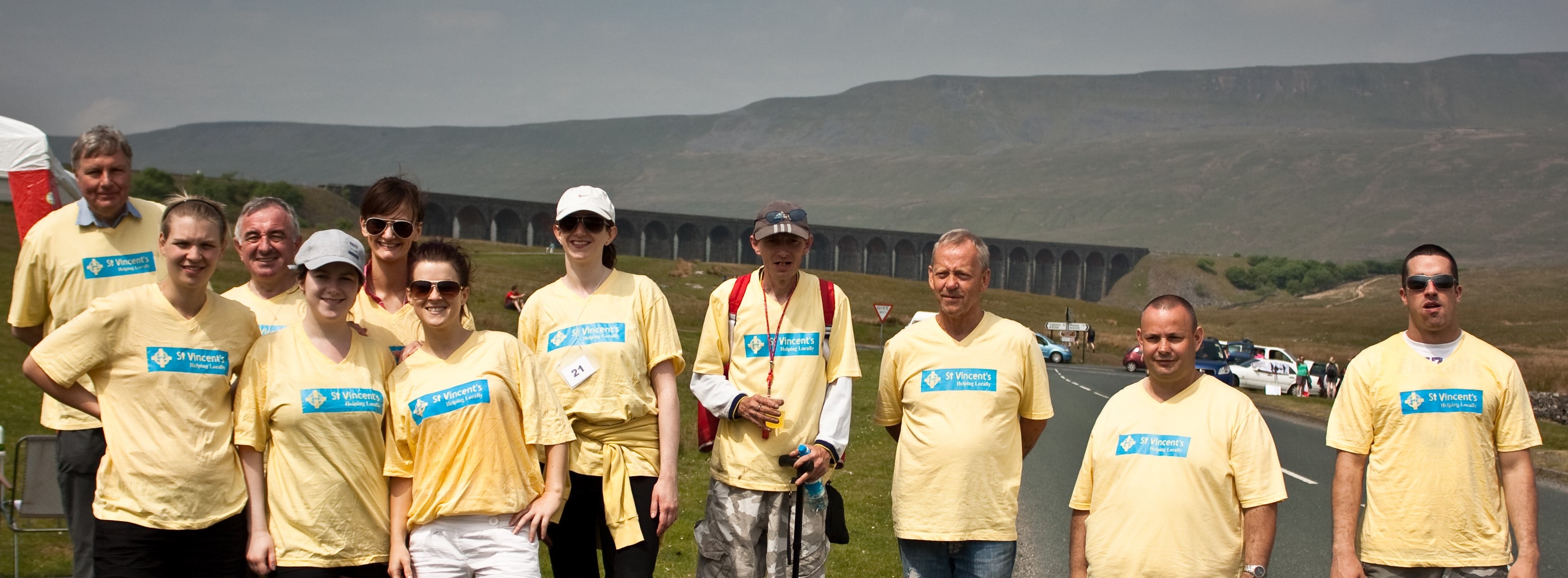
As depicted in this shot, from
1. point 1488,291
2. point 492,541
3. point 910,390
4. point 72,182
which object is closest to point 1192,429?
point 910,390

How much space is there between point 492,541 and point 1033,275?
16768cm

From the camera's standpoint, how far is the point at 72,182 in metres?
8.32

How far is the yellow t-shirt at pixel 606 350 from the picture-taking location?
184 inches

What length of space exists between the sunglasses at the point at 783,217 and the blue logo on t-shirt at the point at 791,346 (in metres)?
0.47

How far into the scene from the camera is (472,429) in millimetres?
4312

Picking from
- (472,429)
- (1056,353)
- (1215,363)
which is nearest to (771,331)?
(472,429)

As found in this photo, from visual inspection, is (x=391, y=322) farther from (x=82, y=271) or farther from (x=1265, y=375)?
(x=1265, y=375)

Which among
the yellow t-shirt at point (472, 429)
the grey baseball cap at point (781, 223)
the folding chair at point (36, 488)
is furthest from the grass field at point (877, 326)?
the yellow t-shirt at point (472, 429)

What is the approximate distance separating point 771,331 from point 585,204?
91cm

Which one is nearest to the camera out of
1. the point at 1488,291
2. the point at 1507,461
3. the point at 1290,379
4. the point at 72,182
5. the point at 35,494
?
the point at 1507,461

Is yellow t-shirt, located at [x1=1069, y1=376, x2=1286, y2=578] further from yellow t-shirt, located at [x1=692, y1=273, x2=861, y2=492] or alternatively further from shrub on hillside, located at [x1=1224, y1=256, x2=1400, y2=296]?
shrub on hillside, located at [x1=1224, y1=256, x2=1400, y2=296]

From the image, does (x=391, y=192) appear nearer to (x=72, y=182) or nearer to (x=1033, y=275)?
(x=72, y=182)

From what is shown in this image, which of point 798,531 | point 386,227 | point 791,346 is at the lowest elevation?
point 798,531

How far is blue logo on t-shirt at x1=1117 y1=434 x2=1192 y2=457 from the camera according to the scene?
4301mm
